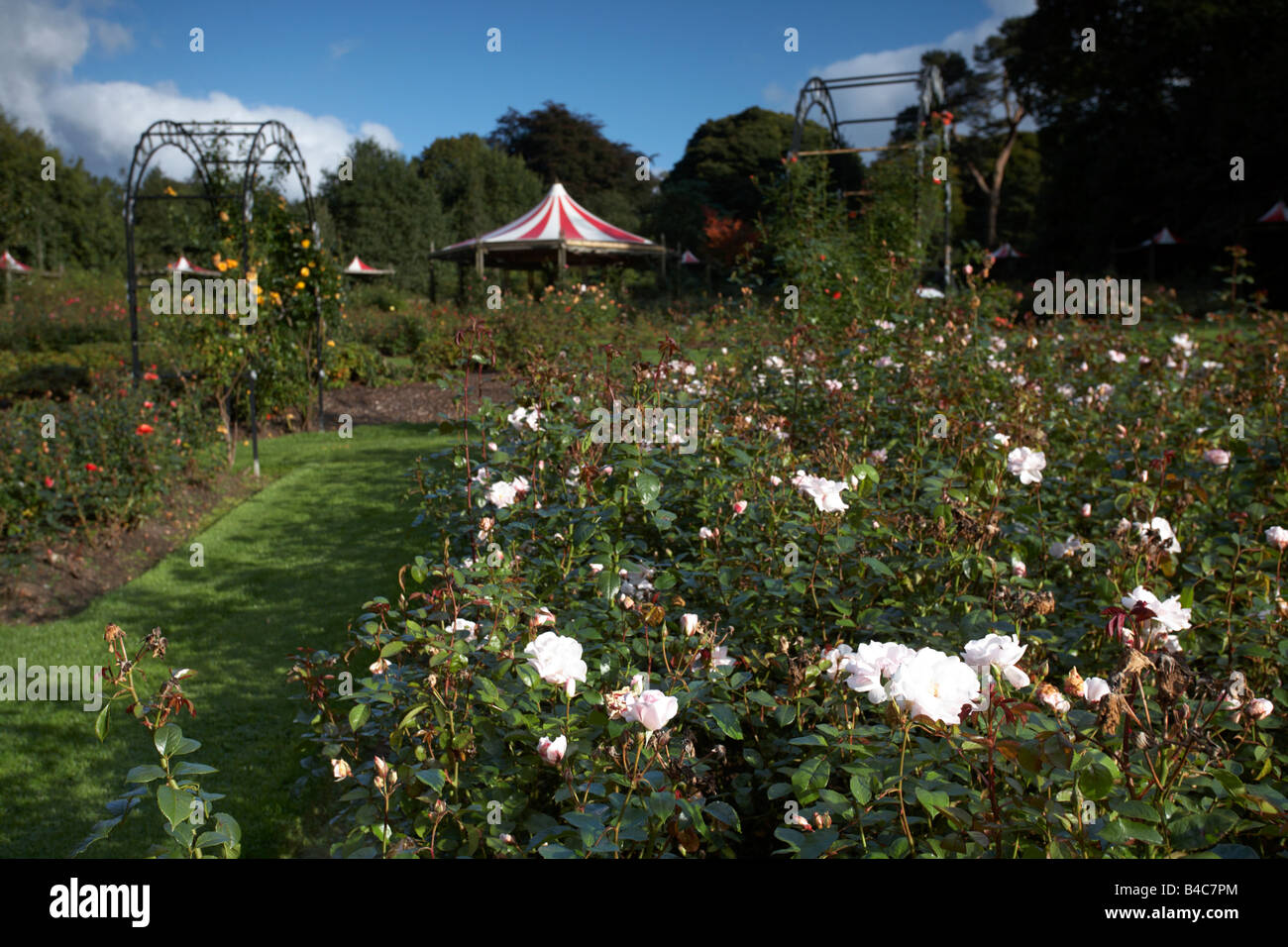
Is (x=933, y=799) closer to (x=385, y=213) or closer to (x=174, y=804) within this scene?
(x=174, y=804)

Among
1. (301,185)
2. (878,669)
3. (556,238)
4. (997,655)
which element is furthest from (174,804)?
(556,238)

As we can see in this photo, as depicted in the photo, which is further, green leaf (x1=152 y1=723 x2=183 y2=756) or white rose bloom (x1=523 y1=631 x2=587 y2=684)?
white rose bloom (x1=523 y1=631 x2=587 y2=684)

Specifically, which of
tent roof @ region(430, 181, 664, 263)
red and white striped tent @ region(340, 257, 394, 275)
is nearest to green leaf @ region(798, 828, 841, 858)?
tent roof @ region(430, 181, 664, 263)

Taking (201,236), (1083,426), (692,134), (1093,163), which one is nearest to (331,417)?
(201,236)

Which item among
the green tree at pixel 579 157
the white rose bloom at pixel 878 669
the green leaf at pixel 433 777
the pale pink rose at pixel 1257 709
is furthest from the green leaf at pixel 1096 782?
the green tree at pixel 579 157

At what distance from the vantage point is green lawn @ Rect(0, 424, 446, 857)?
108 inches

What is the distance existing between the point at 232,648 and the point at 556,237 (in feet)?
48.6

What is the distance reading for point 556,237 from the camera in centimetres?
1758

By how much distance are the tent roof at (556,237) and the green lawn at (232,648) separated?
11.6m

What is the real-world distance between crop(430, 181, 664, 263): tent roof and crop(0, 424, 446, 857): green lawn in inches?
458

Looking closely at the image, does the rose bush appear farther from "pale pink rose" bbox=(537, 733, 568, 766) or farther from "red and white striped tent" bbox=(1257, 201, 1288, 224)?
"red and white striped tent" bbox=(1257, 201, 1288, 224)

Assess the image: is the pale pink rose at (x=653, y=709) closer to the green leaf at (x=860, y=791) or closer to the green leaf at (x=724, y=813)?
the green leaf at (x=724, y=813)
